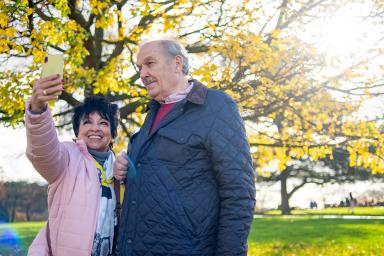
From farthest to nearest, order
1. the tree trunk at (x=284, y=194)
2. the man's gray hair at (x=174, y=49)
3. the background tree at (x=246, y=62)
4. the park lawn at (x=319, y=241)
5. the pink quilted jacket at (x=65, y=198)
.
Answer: the tree trunk at (x=284, y=194) → the park lawn at (x=319, y=241) → the background tree at (x=246, y=62) → the pink quilted jacket at (x=65, y=198) → the man's gray hair at (x=174, y=49)

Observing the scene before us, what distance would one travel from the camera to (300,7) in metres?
8.52

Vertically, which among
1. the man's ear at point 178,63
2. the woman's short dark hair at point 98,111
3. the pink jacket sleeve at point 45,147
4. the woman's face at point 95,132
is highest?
the man's ear at point 178,63

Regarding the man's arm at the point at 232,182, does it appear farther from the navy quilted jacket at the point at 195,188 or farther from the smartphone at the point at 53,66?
the smartphone at the point at 53,66

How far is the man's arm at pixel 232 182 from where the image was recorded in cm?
231

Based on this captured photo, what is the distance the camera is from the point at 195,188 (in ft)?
7.87

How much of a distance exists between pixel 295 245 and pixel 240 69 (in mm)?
7255

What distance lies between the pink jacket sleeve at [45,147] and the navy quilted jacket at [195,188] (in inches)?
20.9

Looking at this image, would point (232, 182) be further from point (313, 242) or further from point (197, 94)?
point (313, 242)

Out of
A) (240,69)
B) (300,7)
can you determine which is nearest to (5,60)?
(240,69)

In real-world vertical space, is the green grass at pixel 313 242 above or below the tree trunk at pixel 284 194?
below

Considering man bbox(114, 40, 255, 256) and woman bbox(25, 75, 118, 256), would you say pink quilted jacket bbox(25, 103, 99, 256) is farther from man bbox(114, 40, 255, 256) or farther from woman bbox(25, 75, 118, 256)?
man bbox(114, 40, 255, 256)

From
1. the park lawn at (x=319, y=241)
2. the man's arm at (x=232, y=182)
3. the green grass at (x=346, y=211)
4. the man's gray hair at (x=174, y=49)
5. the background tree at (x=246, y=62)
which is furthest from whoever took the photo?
the green grass at (x=346, y=211)

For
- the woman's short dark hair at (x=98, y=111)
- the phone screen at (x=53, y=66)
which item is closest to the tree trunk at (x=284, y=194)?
the woman's short dark hair at (x=98, y=111)

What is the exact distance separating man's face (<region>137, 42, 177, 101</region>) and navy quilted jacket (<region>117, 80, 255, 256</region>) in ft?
0.54
